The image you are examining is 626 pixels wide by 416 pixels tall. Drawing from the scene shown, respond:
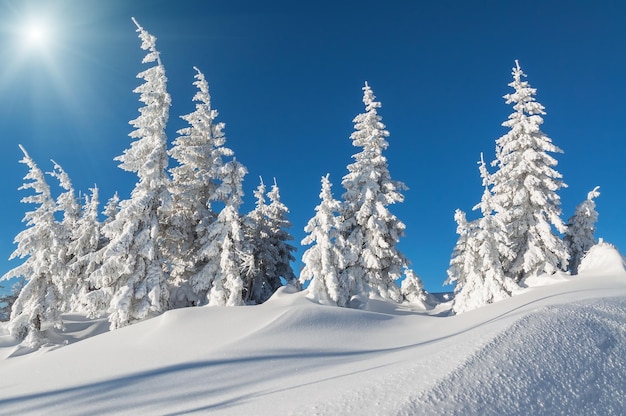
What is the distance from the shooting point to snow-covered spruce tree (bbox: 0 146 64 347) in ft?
64.6

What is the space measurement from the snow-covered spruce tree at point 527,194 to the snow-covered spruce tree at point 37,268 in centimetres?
2482

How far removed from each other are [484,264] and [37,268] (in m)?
24.4

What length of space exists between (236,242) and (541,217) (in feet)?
56.6

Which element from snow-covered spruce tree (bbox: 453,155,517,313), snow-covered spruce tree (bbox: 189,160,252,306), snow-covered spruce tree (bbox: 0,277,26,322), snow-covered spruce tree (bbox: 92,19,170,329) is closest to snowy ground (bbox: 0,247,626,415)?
snow-covered spruce tree (bbox: 453,155,517,313)

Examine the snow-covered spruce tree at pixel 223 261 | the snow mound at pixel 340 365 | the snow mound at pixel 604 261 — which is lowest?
the snow mound at pixel 340 365

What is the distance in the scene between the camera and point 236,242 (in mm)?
21031

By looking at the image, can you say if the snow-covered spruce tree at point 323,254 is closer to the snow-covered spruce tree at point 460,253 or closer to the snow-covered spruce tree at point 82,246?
the snow-covered spruce tree at point 460,253

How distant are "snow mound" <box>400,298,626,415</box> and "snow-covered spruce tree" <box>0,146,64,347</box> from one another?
22.7m

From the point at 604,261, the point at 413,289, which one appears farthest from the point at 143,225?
the point at 604,261

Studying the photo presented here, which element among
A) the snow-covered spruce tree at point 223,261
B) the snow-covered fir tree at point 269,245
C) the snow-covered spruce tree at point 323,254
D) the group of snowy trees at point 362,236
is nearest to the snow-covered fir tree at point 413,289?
the group of snowy trees at point 362,236

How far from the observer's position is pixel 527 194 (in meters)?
20.8

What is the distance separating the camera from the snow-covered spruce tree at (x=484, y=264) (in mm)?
18516

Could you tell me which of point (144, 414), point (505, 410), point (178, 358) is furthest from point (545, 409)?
point (178, 358)

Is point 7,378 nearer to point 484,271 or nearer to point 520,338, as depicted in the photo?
point 520,338
